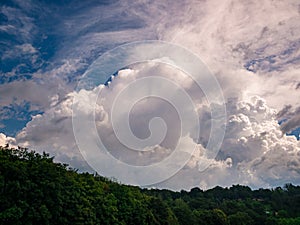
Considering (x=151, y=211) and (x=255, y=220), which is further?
(x=255, y=220)

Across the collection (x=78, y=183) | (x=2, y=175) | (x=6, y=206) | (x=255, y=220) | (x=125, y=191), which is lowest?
(x=6, y=206)

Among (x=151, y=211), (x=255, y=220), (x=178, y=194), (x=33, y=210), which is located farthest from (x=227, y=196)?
(x=33, y=210)

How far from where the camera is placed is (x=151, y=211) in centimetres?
7769

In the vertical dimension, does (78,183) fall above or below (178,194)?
below

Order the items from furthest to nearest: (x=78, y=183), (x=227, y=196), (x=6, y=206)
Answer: (x=227, y=196) → (x=78, y=183) → (x=6, y=206)

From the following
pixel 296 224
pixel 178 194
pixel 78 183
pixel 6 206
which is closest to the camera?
pixel 6 206

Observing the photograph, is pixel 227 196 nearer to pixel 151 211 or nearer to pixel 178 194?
pixel 178 194

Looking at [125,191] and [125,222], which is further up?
[125,191]

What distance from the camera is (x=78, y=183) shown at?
57438mm

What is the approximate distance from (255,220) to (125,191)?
69.3m

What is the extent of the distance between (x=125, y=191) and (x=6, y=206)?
114 feet

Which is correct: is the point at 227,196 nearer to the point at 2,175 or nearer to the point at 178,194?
the point at 178,194

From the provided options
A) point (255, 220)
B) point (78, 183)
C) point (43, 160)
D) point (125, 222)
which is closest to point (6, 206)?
point (43, 160)

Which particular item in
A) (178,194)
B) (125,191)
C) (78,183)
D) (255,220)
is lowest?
(78,183)
